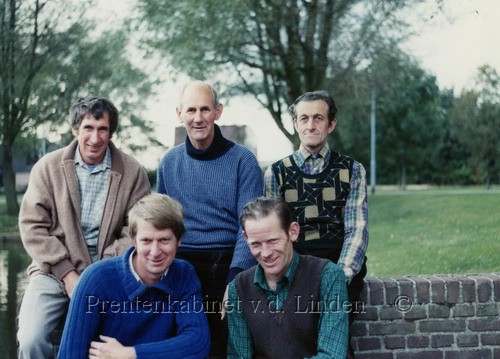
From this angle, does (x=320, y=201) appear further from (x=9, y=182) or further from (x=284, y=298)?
(x=9, y=182)

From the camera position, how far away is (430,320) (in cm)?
400

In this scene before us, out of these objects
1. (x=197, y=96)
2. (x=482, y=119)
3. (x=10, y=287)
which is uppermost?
(x=482, y=119)

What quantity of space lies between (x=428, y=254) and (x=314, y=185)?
684 centimetres

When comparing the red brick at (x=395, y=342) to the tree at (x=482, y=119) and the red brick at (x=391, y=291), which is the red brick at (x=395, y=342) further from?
the tree at (x=482, y=119)

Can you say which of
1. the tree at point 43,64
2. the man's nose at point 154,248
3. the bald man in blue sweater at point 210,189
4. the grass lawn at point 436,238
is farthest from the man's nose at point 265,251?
the tree at point 43,64

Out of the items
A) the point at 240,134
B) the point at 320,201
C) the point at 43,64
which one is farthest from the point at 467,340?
the point at 43,64

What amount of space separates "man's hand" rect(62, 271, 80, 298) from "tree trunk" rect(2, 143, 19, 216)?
17.6 metres

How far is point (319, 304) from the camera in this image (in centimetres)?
287

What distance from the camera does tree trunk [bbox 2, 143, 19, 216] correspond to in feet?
65.5

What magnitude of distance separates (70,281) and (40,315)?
216 millimetres

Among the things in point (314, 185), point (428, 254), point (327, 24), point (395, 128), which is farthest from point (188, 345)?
point (395, 128)

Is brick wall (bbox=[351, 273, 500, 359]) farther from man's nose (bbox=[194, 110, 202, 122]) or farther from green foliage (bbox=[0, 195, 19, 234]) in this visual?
green foliage (bbox=[0, 195, 19, 234])

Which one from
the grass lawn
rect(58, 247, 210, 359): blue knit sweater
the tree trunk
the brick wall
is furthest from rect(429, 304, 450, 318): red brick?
the tree trunk

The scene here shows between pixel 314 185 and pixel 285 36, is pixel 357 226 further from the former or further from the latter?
pixel 285 36
